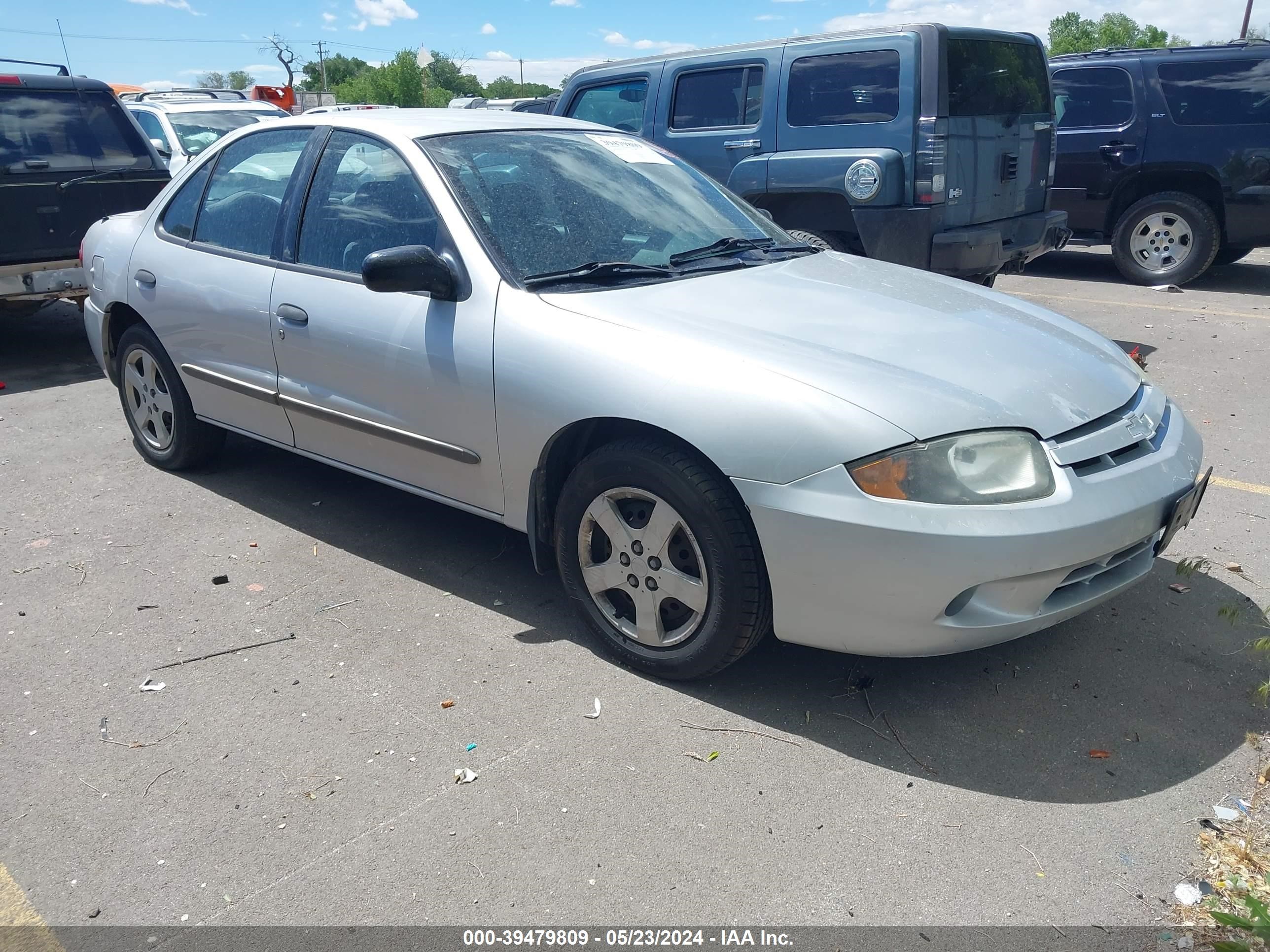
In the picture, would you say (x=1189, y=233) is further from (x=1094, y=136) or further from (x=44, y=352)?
(x=44, y=352)

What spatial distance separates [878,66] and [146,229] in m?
4.53

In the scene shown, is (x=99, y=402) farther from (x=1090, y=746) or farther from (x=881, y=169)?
(x=1090, y=746)

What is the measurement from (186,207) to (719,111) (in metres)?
4.25

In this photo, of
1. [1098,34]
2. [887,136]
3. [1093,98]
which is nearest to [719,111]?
[887,136]

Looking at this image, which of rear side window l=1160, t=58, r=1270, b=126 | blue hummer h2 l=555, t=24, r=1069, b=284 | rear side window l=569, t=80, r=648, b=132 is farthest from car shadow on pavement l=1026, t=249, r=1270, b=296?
rear side window l=569, t=80, r=648, b=132

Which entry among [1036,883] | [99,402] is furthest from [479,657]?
[99,402]

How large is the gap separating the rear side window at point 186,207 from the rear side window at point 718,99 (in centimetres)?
409

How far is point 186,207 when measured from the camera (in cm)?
490

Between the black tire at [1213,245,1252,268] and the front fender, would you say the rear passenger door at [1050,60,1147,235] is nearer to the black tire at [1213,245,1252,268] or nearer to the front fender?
the black tire at [1213,245,1252,268]

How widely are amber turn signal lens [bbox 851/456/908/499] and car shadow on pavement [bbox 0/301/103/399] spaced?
611 cm

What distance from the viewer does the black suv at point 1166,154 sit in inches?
366

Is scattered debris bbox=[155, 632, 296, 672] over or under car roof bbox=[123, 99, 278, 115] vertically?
under

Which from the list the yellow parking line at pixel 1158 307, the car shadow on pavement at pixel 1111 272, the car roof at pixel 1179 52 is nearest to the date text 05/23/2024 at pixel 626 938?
the yellow parking line at pixel 1158 307

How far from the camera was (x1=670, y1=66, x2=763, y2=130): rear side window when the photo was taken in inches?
301
